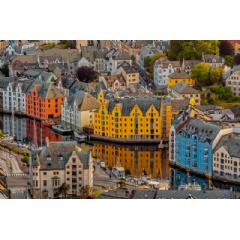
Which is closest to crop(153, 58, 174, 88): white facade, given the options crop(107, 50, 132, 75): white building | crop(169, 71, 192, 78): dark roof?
crop(169, 71, 192, 78): dark roof

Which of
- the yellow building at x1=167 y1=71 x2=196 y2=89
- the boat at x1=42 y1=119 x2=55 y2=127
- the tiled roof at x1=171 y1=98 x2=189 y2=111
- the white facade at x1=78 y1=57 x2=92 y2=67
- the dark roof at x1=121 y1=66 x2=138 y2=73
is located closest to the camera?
the tiled roof at x1=171 y1=98 x2=189 y2=111

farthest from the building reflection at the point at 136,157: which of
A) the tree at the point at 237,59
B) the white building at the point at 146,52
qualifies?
the white building at the point at 146,52

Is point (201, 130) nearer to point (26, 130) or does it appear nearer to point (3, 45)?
point (26, 130)

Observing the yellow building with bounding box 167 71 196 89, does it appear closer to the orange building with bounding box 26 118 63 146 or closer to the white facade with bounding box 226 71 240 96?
the white facade with bounding box 226 71 240 96

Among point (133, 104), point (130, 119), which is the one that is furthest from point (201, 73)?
point (130, 119)

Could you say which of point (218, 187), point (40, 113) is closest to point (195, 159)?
point (218, 187)

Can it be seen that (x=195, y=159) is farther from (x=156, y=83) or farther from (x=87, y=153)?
(x=156, y=83)
